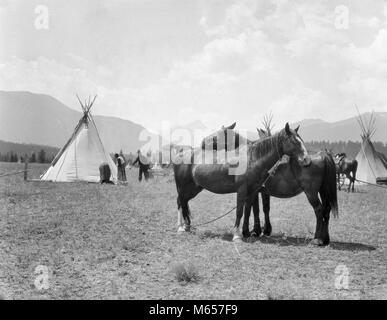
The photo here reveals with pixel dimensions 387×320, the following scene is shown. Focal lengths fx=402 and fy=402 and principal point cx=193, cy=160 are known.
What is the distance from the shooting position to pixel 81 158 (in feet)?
76.3

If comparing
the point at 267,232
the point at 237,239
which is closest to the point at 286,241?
the point at 267,232

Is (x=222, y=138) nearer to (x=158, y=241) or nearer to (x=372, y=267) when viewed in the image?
(x=158, y=241)

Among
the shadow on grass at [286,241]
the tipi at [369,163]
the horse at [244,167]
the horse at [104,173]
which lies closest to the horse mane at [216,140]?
the horse at [244,167]

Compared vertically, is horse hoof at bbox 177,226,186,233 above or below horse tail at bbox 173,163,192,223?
Answer: below

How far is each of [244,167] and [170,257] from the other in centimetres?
279

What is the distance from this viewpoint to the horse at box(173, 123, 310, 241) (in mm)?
8492

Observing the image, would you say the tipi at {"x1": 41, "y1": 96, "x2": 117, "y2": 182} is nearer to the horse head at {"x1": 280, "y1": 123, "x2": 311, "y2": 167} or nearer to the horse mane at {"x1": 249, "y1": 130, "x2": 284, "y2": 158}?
the horse mane at {"x1": 249, "y1": 130, "x2": 284, "y2": 158}

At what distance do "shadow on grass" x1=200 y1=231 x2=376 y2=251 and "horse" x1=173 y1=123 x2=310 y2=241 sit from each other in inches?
19.9

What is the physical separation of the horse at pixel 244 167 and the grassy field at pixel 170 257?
1.02 metres

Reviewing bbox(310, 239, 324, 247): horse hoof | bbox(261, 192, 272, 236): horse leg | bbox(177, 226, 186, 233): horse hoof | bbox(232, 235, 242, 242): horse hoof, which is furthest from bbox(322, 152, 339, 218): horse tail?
bbox(177, 226, 186, 233): horse hoof

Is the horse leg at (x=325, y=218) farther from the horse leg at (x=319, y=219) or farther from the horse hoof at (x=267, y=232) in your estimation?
the horse hoof at (x=267, y=232)
